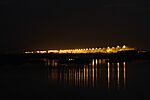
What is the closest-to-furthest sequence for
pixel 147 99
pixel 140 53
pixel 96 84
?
pixel 147 99 → pixel 96 84 → pixel 140 53

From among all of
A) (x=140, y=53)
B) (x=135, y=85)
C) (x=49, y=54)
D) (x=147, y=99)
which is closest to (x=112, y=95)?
(x=147, y=99)

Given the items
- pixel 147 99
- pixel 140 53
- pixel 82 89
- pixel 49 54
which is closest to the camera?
pixel 147 99

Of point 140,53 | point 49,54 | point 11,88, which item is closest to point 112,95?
point 11,88

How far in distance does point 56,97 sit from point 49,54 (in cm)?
2617

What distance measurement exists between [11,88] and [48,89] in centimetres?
123

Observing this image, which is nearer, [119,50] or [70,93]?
[70,93]

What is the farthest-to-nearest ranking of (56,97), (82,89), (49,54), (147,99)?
(49,54), (82,89), (56,97), (147,99)

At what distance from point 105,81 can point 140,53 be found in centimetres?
2619

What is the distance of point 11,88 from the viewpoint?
14.9 metres

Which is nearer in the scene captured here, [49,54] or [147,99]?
[147,99]

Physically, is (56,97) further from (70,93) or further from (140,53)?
(140,53)

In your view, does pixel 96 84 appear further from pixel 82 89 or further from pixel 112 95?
pixel 112 95

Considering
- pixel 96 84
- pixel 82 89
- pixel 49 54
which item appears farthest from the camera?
pixel 49 54

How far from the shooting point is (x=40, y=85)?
51.9 feet
